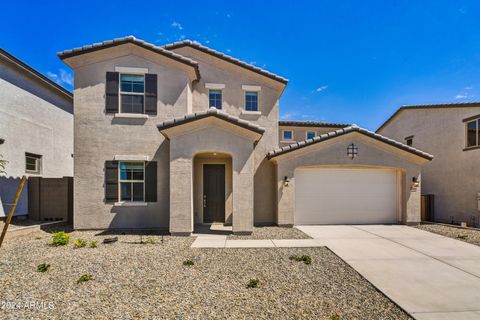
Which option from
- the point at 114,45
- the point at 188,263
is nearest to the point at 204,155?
the point at 188,263

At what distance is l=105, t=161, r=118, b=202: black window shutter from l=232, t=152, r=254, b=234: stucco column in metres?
5.03

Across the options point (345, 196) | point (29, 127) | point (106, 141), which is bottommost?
point (345, 196)

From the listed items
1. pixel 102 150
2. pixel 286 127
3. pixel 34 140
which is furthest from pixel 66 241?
pixel 286 127

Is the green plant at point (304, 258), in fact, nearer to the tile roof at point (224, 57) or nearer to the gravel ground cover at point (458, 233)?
the gravel ground cover at point (458, 233)

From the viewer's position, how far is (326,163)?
34.4 feet

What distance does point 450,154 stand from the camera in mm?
13008

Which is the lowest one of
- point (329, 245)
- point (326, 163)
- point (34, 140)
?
point (329, 245)

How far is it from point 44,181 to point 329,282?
12.7m

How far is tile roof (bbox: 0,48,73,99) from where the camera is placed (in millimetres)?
10394

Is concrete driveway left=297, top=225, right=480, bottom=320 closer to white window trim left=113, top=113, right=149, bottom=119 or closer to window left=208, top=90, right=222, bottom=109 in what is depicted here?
window left=208, top=90, right=222, bottom=109

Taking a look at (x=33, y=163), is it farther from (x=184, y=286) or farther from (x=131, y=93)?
(x=184, y=286)

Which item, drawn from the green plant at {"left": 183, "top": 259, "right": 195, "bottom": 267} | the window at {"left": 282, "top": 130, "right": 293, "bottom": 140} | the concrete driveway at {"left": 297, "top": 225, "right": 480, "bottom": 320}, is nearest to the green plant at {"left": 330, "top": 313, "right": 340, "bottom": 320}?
the concrete driveway at {"left": 297, "top": 225, "right": 480, "bottom": 320}

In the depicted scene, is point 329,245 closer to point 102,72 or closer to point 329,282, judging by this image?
point 329,282

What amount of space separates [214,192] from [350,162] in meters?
6.56
